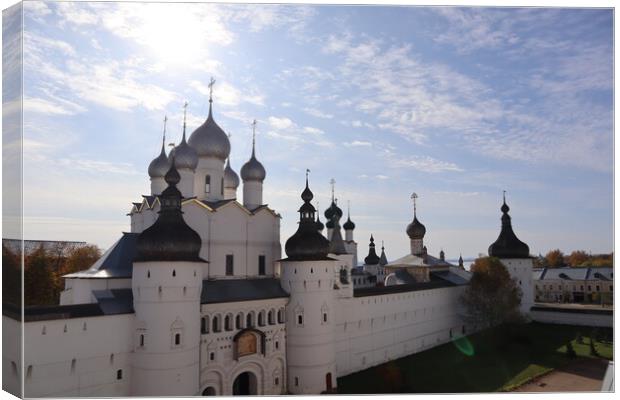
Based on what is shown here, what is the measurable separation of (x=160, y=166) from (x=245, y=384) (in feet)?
29.7

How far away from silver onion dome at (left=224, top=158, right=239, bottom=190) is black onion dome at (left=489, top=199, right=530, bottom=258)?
1743cm

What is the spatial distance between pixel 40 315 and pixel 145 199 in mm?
6880

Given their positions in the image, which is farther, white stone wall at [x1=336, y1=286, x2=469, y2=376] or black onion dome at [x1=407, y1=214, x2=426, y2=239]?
black onion dome at [x1=407, y1=214, x2=426, y2=239]

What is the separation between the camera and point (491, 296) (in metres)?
26.7

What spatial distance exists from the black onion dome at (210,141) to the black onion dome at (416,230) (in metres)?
16.4

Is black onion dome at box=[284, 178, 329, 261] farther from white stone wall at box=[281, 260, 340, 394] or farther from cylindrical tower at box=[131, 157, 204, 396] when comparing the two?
cylindrical tower at box=[131, 157, 204, 396]

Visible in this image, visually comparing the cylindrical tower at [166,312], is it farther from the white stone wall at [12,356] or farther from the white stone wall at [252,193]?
the white stone wall at [252,193]

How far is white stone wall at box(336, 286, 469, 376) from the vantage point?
66.6ft

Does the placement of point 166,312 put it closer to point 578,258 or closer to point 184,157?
point 184,157

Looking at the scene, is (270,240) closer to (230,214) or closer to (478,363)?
(230,214)

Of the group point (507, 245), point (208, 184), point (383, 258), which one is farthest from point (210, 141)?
point (383, 258)

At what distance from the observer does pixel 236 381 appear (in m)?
16.9

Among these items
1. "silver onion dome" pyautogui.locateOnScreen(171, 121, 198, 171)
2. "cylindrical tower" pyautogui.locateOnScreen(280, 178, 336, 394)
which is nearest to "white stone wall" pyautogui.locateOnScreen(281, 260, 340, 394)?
"cylindrical tower" pyautogui.locateOnScreen(280, 178, 336, 394)

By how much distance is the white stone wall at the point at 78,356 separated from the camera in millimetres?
11781
